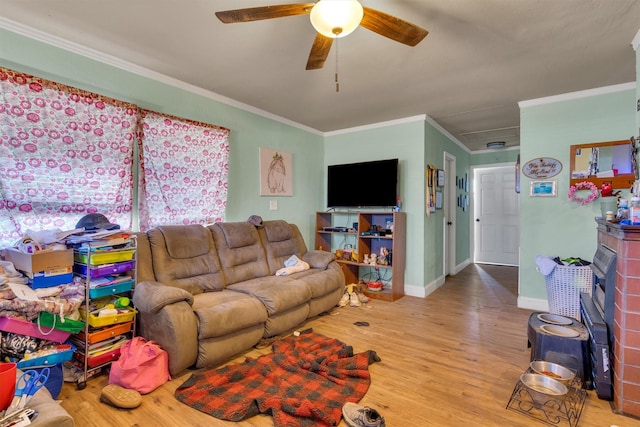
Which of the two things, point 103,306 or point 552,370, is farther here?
point 103,306

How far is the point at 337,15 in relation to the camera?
157 cm

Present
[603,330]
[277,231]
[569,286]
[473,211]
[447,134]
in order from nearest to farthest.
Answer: [603,330] < [569,286] < [277,231] < [447,134] < [473,211]

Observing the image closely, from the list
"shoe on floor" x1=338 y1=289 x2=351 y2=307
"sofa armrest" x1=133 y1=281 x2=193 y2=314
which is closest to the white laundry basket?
"shoe on floor" x1=338 y1=289 x2=351 y2=307

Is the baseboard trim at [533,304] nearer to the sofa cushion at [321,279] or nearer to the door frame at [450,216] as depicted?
the door frame at [450,216]

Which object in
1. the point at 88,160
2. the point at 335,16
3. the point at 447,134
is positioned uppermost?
the point at 447,134

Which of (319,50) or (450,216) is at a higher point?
(319,50)

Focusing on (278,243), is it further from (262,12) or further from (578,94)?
(578,94)

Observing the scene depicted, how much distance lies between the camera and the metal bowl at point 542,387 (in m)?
1.82

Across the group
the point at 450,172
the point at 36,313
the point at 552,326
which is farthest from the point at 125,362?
the point at 450,172

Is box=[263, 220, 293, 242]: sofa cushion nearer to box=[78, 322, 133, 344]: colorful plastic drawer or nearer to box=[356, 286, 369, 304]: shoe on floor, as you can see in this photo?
box=[356, 286, 369, 304]: shoe on floor

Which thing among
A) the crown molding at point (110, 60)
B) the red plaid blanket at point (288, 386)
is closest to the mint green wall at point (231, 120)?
the crown molding at point (110, 60)

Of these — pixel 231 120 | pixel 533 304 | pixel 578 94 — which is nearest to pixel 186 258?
pixel 231 120

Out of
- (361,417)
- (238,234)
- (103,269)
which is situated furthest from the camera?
(238,234)

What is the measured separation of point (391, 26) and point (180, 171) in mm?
2303
